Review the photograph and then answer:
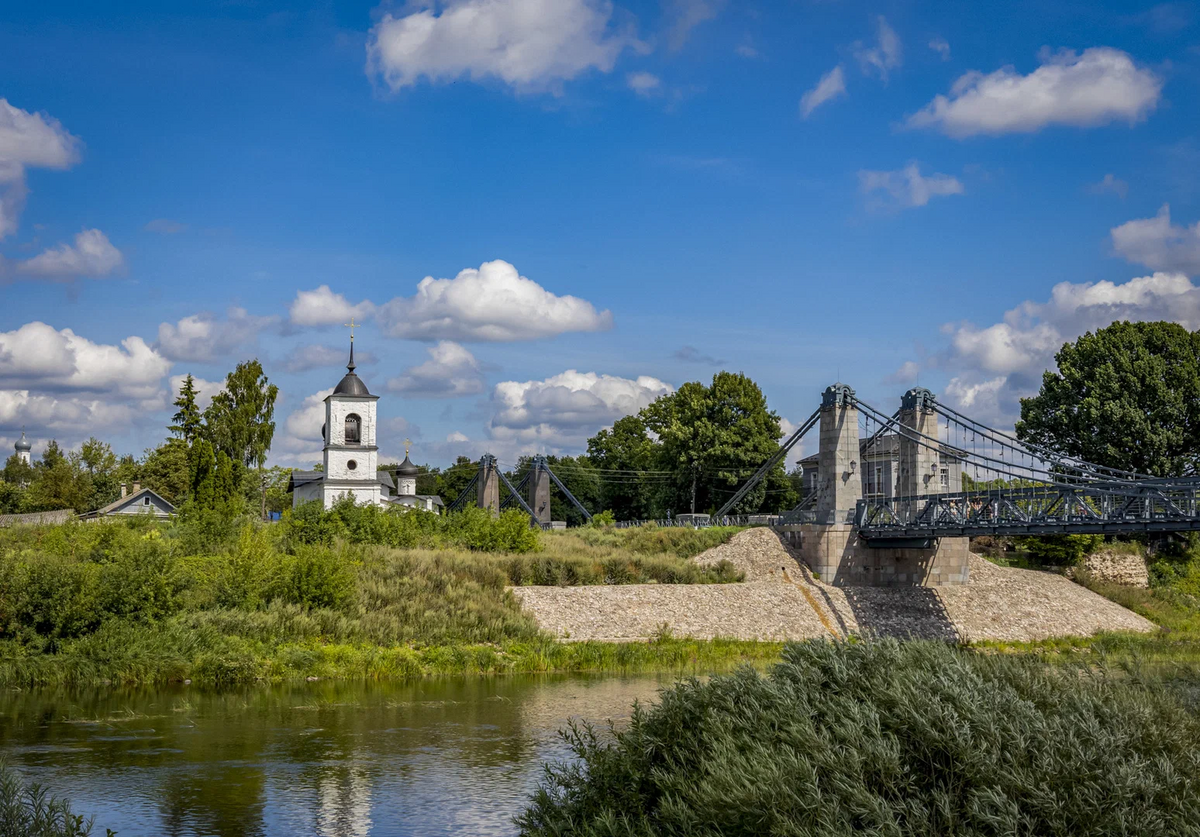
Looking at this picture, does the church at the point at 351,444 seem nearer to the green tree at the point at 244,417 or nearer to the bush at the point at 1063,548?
the green tree at the point at 244,417

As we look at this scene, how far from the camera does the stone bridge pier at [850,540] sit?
40.5 meters

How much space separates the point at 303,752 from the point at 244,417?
44.7 metres

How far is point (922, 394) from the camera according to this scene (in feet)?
141

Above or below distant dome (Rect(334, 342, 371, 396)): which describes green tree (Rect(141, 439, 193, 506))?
below

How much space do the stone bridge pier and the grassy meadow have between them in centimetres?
496

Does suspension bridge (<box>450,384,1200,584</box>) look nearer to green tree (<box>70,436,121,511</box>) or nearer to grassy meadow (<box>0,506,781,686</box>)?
grassy meadow (<box>0,506,781,686</box>)

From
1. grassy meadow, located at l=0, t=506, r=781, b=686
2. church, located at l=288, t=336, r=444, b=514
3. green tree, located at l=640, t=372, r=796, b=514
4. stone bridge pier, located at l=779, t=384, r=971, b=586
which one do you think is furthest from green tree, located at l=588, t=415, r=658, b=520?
grassy meadow, located at l=0, t=506, r=781, b=686

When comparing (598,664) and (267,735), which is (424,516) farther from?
(267,735)

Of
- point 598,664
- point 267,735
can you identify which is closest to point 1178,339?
point 598,664

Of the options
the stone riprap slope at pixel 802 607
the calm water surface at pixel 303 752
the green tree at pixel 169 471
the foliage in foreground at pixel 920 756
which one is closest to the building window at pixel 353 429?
the green tree at pixel 169 471

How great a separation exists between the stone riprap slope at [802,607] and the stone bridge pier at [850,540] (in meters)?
0.67

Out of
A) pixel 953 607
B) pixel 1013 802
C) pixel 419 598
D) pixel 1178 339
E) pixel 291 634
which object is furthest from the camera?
pixel 1178 339

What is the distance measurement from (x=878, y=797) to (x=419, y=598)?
25.1m

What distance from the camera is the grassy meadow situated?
2509 centimetres
